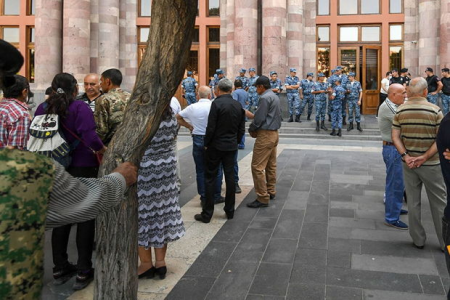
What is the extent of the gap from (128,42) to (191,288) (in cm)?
1991

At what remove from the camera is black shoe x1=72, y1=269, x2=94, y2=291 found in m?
4.26

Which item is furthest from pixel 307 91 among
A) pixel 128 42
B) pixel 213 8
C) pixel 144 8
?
pixel 144 8

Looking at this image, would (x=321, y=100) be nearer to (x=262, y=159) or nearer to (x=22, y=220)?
(x=262, y=159)

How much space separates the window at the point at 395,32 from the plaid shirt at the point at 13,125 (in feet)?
64.6

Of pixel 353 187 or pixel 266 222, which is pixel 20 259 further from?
pixel 353 187

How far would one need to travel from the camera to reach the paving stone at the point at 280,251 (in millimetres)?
4934

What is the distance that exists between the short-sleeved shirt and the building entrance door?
Answer: 16.2 meters

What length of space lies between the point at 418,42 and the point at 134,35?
13.3 m

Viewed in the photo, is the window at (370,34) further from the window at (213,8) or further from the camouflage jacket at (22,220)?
the camouflage jacket at (22,220)

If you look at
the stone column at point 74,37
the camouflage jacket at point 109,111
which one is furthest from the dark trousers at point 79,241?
the stone column at point 74,37

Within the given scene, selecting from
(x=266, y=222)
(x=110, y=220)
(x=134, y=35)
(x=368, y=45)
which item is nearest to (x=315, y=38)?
(x=368, y=45)

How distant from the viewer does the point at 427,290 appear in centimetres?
412

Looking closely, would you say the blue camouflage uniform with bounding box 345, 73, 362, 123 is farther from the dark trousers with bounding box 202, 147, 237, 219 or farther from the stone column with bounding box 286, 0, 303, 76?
the dark trousers with bounding box 202, 147, 237, 219

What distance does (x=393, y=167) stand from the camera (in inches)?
244
